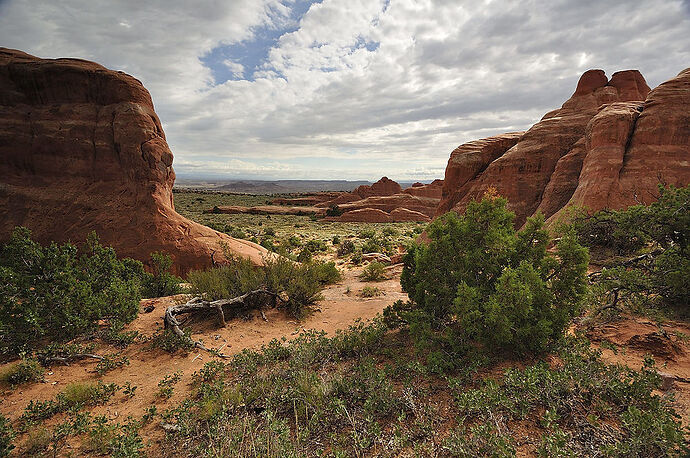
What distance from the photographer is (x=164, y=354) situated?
5.93 metres

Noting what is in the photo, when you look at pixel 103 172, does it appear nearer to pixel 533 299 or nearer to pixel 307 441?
pixel 307 441

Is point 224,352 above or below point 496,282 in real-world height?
below

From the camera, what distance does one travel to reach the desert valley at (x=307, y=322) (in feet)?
10.9

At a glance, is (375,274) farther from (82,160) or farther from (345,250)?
(82,160)

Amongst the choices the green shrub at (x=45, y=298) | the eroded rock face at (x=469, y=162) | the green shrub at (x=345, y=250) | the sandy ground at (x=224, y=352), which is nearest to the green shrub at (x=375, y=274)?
the sandy ground at (x=224, y=352)

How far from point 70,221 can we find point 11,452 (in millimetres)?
9230

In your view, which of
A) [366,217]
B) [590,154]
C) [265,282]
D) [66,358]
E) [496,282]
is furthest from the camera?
[366,217]

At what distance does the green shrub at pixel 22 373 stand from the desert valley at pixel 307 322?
0.03 m

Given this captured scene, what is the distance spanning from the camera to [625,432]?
290 centimetres

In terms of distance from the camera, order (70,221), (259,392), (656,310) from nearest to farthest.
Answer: (259,392)
(656,310)
(70,221)

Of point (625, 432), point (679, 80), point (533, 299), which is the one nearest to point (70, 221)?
point (533, 299)

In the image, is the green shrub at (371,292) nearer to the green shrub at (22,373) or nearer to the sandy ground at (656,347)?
the sandy ground at (656,347)

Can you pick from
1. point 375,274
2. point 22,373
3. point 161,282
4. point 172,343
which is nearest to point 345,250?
point 375,274

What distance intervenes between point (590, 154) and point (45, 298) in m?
20.0
